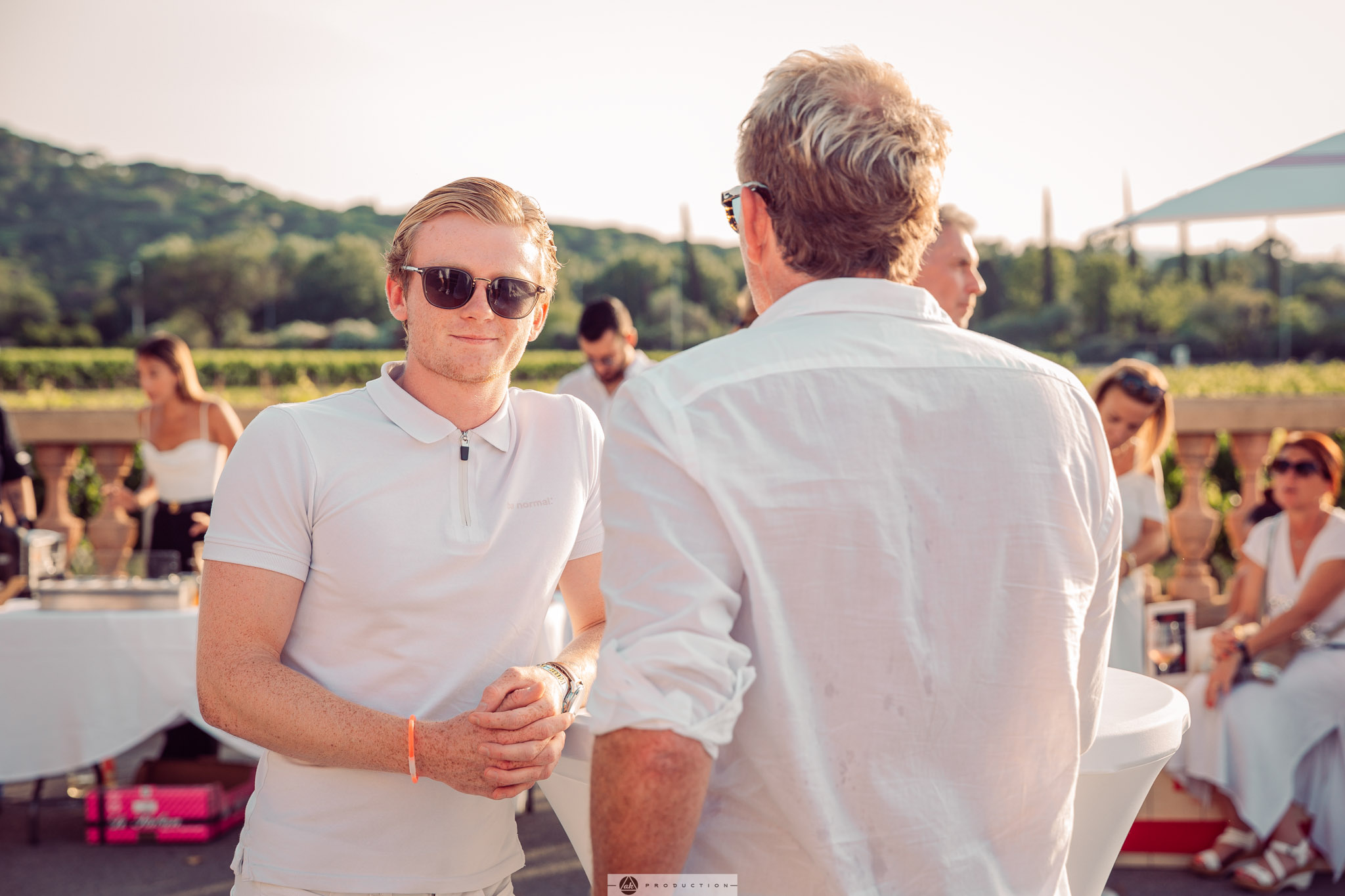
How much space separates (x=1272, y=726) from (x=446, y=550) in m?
3.48

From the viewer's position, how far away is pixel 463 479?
5.33 ft

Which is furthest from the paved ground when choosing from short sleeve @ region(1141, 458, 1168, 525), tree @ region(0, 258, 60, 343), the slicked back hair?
tree @ region(0, 258, 60, 343)

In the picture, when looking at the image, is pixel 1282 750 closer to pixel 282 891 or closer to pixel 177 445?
pixel 282 891

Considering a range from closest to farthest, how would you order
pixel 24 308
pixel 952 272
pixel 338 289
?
1. pixel 952 272
2. pixel 338 289
3. pixel 24 308

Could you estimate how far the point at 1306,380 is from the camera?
10.4 metres

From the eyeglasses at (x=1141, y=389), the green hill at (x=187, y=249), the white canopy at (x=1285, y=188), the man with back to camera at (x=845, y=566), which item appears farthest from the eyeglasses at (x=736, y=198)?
the green hill at (x=187, y=249)

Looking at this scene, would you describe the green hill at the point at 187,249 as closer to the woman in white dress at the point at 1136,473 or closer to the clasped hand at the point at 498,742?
the woman in white dress at the point at 1136,473

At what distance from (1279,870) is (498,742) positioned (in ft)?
11.1

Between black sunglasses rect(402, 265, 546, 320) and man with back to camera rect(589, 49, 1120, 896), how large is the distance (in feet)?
1.95

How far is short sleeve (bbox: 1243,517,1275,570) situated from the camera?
4.25 meters

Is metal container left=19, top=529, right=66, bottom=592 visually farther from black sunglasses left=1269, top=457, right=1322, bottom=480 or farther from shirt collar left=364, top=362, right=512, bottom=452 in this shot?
black sunglasses left=1269, top=457, right=1322, bottom=480

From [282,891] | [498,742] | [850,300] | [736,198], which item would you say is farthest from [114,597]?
[850,300]

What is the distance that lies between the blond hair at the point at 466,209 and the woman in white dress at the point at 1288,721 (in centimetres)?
332

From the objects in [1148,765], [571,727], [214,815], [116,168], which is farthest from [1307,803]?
[116,168]
